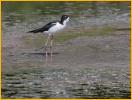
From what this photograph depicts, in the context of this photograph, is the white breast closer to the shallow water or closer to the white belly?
the white belly

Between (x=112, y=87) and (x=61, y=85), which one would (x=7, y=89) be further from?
(x=112, y=87)

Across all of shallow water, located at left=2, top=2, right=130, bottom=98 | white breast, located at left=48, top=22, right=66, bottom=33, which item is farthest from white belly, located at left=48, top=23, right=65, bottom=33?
shallow water, located at left=2, top=2, right=130, bottom=98

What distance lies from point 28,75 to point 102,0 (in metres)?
16.4

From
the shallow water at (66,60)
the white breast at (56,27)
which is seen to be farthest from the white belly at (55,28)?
the shallow water at (66,60)

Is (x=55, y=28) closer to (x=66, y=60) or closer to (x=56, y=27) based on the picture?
(x=56, y=27)

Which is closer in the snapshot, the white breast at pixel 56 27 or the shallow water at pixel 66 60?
the shallow water at pixel 66 60

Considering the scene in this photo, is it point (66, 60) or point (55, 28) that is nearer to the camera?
point (66, 60)

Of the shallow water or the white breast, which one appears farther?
the white breast

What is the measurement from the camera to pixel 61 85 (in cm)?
1390

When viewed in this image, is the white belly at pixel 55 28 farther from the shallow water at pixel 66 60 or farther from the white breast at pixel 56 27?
the shallow water at pixel 66 60

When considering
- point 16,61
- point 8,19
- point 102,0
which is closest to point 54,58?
point 16,61

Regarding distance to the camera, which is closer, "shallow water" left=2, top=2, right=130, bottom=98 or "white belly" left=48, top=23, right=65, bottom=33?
"shallow water" left=2, top=2, right=130, bottom=98

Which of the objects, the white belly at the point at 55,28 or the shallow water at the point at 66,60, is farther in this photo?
the white belly at the point at 55,28

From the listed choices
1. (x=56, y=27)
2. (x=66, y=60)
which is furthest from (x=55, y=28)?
(x=66, y=60)
